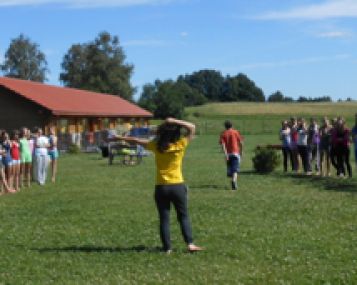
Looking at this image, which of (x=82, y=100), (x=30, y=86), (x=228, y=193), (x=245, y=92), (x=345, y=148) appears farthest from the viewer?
(x=245, y=92)

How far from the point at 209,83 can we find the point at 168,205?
14957 centimetres

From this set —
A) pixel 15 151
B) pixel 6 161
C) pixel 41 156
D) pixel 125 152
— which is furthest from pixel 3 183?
pixel 125 152

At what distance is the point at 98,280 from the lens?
7.80 metres

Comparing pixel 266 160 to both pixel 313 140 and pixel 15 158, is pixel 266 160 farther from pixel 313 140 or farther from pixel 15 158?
pixel 15 158

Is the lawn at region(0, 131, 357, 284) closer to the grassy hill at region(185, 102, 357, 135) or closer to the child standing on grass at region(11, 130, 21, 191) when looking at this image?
the child standing on grass at region(11, 130, 21, 191)

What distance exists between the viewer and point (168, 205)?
29.9 feet

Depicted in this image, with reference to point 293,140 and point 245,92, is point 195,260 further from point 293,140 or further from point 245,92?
point 245,92

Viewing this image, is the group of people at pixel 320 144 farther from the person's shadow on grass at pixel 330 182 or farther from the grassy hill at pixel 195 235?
the grassy hill at pixel 195 235

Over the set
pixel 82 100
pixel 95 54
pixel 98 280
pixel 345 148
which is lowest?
pixel 98 280

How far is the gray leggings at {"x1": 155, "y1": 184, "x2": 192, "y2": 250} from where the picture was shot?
29.5 feet

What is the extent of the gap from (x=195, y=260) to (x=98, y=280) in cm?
146

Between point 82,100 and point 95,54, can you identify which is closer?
point 82,100

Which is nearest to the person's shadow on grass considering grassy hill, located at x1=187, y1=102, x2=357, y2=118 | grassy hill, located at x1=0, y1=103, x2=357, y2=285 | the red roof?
grassy hill, located at x1=0, y1=103, x2=357, y2=285

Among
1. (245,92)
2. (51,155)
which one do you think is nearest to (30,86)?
(51,155)
